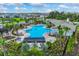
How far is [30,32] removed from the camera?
43.4 inches

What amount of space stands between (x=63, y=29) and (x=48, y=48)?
16cm

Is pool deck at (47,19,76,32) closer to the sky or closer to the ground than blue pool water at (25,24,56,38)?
closer to the sky

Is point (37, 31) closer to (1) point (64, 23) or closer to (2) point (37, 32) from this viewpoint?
(2) point (37, 32)

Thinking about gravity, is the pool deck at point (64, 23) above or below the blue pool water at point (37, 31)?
above

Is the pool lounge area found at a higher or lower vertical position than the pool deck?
lower

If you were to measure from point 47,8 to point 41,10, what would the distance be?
4 centimetres

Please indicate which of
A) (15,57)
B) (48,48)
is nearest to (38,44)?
(48,48)

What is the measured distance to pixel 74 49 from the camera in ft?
3.59

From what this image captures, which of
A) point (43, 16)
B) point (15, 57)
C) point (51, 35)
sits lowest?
point (15, 57)

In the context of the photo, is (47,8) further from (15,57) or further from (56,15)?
(15,57)

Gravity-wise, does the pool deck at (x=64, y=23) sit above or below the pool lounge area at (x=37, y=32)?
above

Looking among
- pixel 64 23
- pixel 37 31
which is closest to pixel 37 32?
pixel 37 31

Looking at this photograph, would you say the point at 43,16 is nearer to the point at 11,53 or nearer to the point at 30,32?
the point at 30,32

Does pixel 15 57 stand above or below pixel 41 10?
below
